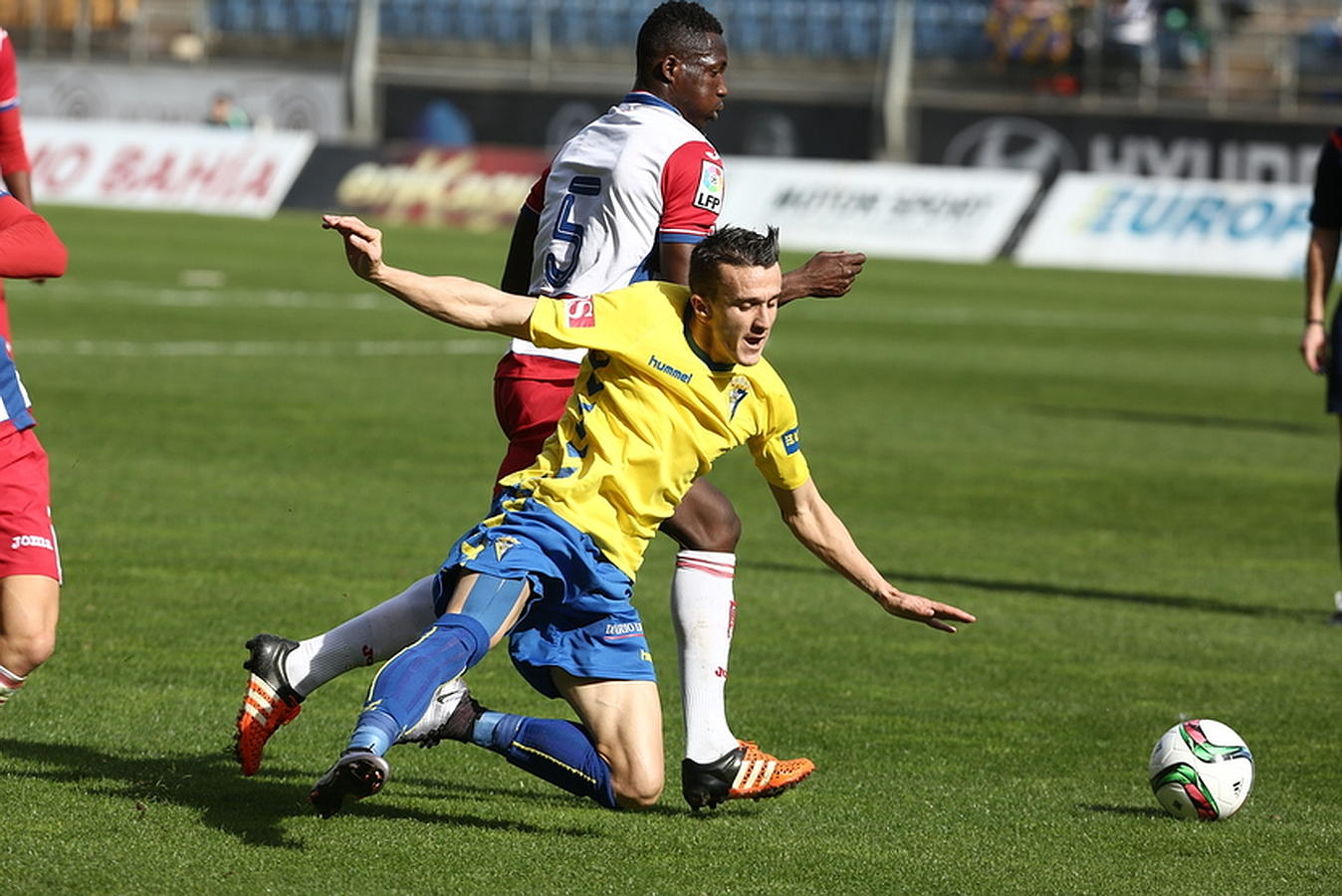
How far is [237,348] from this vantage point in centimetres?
1766

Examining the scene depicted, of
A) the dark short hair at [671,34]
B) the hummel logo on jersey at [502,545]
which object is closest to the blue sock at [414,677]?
the hummel logo on jersey at [502,545]

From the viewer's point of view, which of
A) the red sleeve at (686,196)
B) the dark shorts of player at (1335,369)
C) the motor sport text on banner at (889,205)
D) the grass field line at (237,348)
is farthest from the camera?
the motor sport text on banner at (889,205)

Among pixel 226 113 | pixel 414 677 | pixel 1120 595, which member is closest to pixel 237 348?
pixel 1120 595

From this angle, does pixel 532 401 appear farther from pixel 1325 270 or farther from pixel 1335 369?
pixel 1325 270

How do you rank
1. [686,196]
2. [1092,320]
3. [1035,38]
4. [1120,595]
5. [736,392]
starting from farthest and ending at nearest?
1. [1035,38]
2. [1092,320]
3. [1120,595]
4. [686,196]
5. [736,392]

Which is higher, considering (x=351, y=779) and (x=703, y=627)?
(x=351, y=779)

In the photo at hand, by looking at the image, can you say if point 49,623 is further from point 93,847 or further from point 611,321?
point 611,321

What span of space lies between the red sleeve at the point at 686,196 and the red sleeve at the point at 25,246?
161 centimetres

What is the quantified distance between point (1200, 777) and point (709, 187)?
2.09 metres

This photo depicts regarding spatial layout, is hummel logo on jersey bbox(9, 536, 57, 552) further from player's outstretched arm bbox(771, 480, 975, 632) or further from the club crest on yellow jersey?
player's outstretched arm bbox(771, 480, 975, 632)

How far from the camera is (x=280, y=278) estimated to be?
2481 cm

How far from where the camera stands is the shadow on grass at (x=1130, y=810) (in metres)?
5.73

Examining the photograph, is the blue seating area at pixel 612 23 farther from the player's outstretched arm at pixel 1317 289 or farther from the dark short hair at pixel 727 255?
the dark short hair at pixel 727 255

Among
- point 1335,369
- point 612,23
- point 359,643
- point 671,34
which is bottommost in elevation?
point 612,23
